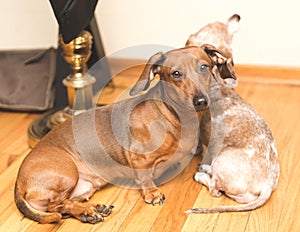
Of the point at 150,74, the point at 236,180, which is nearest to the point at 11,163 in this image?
the point at 150,74

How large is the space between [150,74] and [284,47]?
4.92 feet

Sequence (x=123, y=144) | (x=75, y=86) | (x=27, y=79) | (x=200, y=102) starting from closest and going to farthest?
1. (x=200, y=102)
2. (x=123, y=144)
3. (x=75, y=86)
4. (x=27, y=79)

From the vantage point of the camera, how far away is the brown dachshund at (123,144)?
2393mm

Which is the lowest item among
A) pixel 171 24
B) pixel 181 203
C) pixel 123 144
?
pixel 181 203

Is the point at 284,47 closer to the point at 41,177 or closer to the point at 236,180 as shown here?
the point at 236,180

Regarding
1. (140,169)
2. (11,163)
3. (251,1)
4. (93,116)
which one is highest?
(251,1)

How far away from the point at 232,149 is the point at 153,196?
42 centimetres

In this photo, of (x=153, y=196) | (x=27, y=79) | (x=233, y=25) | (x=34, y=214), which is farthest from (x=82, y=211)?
(x=27, y=79)

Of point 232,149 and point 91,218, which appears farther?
point 232,149

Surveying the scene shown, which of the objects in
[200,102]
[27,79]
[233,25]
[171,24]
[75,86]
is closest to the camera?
[200,102]

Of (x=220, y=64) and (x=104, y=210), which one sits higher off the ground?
(x=220, y=64)

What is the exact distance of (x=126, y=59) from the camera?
3.96 meters

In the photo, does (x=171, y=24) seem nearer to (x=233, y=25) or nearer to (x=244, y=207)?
(x=233, y=25)

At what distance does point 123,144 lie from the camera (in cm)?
258
